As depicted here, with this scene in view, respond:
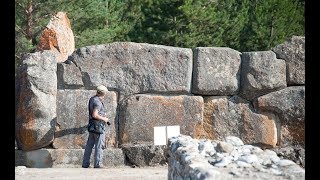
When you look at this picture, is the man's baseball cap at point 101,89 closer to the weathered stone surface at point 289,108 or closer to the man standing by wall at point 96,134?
the man standing by wall at point 96,134

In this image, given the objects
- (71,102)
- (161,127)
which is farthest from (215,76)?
(71,102)

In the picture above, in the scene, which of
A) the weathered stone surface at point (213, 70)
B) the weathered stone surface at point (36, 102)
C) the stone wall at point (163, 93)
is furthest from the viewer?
the weathered stone surface at point (213, 70)

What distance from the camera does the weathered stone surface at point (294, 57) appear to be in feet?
39.5

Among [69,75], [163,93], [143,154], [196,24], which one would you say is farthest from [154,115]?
[196,24]

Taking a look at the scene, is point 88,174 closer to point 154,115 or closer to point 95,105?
point 95,105

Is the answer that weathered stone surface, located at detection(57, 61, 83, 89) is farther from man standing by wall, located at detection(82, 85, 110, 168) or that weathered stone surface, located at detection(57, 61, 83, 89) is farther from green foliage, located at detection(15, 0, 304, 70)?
green foliage, located at detection(15, 0, 304, 70)

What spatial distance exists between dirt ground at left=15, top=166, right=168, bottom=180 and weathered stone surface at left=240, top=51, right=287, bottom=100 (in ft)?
7.53

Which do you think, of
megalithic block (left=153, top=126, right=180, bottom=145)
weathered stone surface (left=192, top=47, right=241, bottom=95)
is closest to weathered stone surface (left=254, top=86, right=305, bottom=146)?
weathered stone surface (left=192, top=47, right=241, bottom=95)

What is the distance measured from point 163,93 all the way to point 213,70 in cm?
95

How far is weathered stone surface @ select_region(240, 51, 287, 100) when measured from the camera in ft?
39.3

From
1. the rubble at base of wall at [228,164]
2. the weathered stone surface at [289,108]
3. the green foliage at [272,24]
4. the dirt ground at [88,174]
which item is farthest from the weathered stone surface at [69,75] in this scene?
the green foliage at [272,24]

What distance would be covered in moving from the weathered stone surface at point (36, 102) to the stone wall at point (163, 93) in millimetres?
17

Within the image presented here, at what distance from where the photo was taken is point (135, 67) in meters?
11.8
